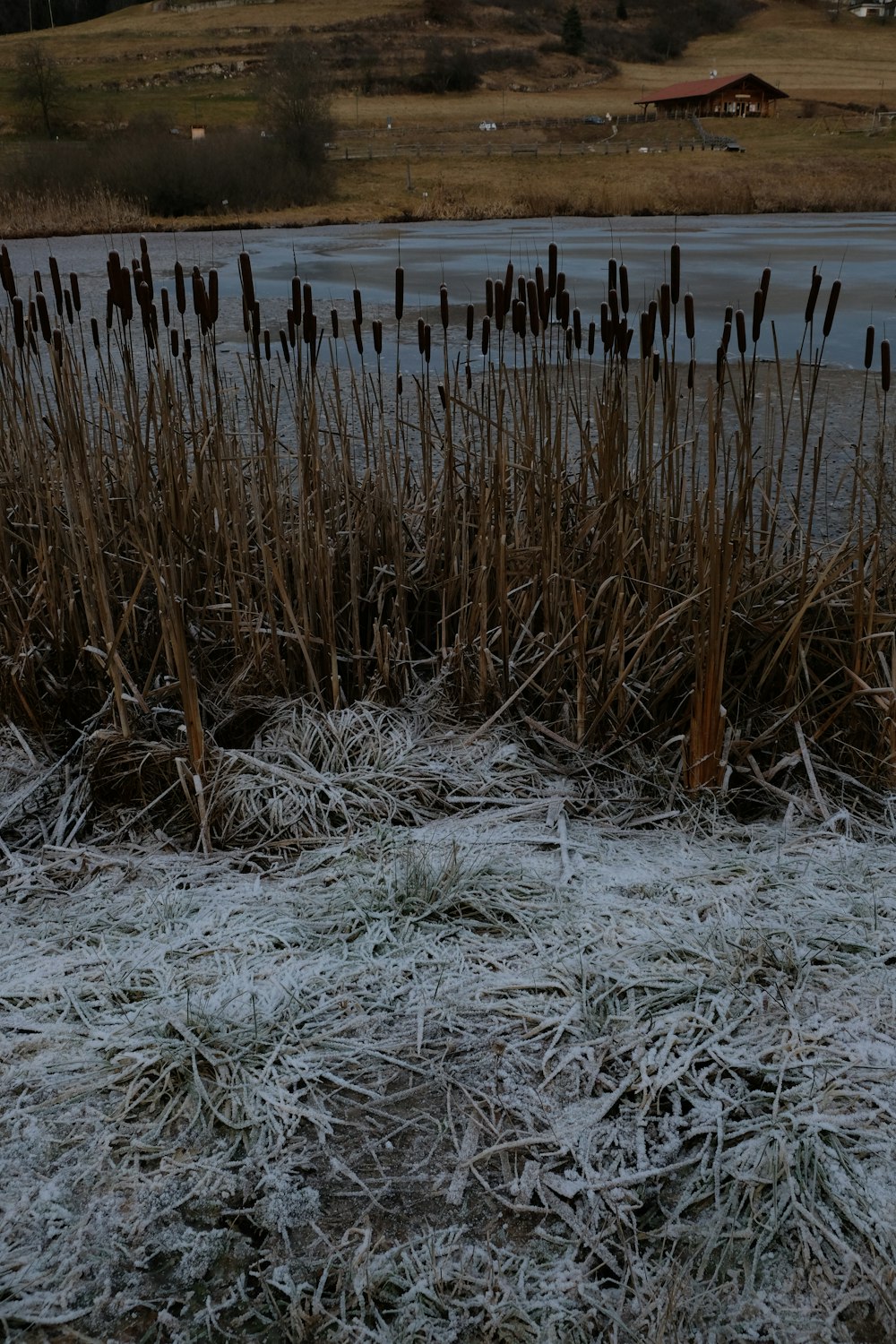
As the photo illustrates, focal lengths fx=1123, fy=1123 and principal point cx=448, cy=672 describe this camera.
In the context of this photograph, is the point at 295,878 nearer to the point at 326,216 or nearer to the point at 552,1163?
the point at 552,1163

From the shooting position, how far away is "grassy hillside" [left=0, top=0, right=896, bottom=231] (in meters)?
20.0

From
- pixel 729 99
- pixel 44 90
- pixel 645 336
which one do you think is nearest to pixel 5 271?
pixel 645 336

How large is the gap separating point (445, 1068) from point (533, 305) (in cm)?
130

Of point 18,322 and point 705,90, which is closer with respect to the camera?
point 18,322

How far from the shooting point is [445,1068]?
4.32 ft

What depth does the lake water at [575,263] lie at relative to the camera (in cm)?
649

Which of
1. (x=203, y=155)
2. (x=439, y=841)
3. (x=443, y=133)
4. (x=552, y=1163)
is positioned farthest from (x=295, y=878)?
(x=443, y=133)

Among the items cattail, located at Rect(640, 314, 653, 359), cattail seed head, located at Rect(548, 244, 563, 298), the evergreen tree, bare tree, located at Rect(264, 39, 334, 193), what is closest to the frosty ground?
cattail, located at Rect(640, 314, 653, 359)

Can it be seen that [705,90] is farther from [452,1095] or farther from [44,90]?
[452,1095]

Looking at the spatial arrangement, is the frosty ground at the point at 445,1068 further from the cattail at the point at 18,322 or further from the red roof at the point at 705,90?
the red roof at the point at 705,90

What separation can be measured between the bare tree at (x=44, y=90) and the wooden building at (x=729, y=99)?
1860 cm

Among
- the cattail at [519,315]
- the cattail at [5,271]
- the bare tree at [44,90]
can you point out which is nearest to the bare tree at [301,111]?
the bare tree at [44,90]

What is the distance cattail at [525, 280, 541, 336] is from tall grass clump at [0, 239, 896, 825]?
0.07 feet

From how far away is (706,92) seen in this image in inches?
1474
